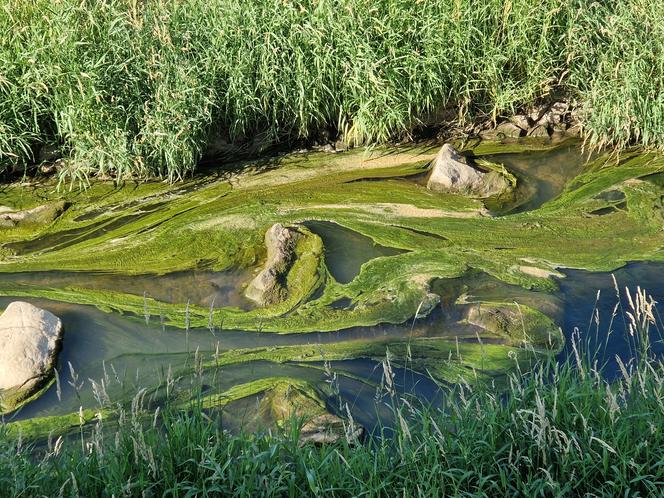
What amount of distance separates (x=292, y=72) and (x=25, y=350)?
2.57m

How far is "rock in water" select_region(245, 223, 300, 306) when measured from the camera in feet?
14.5

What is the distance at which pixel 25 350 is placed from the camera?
12.7 ft

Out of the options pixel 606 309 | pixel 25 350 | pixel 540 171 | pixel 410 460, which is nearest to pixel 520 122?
pixel 540 171

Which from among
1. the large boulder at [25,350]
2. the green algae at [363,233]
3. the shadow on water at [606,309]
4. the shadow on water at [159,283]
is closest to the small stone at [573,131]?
the green algae at [363,233]

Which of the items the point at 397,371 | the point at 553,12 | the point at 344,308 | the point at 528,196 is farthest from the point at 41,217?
the point at 553,12

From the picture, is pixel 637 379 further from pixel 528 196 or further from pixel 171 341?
pixel 528 196

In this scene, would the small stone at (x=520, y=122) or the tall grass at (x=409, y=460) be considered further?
the small stone at (x=520, y=122)

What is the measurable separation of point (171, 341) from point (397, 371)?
1.06 meters

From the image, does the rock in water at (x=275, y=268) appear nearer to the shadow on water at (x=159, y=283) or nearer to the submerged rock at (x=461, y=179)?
the shadow on water at (x=159, y=283)

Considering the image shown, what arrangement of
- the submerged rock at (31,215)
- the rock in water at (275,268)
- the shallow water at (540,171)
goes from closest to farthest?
1. the rock in water at (275,268)
2. the submerged rock at (31,215)
3. the shallow water at (540,171)

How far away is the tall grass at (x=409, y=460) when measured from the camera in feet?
8.63

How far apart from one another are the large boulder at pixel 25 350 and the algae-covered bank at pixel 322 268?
0.23 ft

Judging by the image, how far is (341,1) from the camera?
5680 millimetres

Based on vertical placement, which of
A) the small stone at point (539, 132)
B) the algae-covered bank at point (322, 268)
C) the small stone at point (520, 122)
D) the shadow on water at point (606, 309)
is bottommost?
the shadow on water at point (606, 309)
